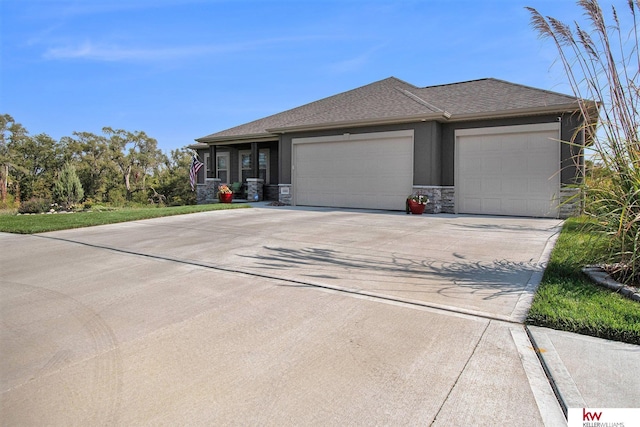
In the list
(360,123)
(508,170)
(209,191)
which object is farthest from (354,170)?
(209,191)

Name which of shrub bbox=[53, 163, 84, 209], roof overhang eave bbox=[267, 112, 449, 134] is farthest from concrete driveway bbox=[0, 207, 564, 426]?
shrub bbox=[53, 163, 84, 209]

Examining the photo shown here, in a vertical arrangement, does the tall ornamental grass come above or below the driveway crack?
above

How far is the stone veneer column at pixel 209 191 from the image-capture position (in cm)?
1998

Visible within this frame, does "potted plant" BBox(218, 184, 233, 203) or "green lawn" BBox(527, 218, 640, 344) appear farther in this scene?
"potted plant" BBox(218, 184, 233, 203)

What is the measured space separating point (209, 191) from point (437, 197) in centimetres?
1246

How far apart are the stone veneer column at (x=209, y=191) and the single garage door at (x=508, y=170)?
1267cm

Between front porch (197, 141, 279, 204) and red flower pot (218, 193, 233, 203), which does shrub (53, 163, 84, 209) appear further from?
front porch (197, 141, 279, 204)

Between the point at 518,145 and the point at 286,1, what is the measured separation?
8.45 metres

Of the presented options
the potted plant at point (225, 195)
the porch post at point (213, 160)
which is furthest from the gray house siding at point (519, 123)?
the porch post at point (213, 160)

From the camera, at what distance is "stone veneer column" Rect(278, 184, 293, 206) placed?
16.2m

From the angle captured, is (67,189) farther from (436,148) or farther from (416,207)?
(436,148)

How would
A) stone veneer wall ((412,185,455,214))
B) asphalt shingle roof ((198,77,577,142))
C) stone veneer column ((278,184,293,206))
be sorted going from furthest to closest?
stone veneer column ((278,184,293,206)) < stone veneer wall ((412,185,455,214)) < asphalt shingle roof ((198,77,577,142))

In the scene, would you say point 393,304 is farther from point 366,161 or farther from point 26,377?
point 366,161

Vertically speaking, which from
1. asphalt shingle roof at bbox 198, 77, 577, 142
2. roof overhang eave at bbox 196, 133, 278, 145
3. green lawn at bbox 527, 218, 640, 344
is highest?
asphalt shingle roof at bbox 198, 77, 577, 142
